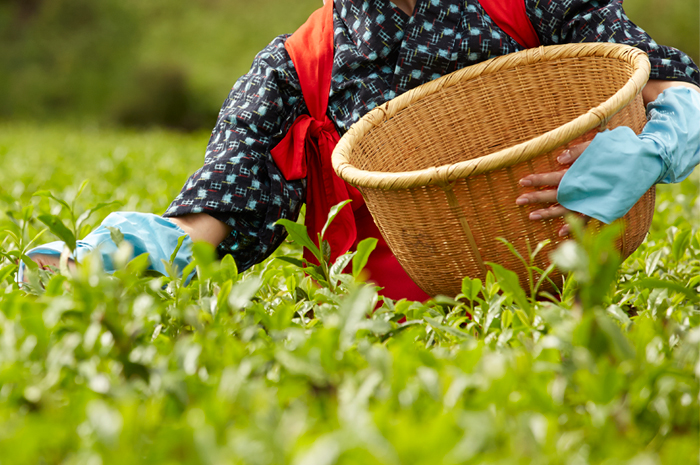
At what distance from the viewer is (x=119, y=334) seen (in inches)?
21.6

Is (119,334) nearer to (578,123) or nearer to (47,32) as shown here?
(578,123)

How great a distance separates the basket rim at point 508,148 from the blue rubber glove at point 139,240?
1.01ft

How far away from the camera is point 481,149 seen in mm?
1453

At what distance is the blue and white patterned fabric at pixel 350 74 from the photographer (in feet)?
3.71

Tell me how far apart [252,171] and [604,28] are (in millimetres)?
714

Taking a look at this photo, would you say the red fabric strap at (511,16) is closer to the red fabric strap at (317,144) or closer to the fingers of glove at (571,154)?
the red fabric strap at (317,144)

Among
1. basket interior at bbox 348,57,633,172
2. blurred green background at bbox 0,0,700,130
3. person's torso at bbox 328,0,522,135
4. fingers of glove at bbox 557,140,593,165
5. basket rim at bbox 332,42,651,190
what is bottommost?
blurred green background at bbox 0,0,700,130

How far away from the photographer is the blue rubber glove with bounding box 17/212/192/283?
0.97 metres

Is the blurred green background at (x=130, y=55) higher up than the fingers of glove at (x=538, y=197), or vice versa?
the fingers of glove at (x=538, y=197)

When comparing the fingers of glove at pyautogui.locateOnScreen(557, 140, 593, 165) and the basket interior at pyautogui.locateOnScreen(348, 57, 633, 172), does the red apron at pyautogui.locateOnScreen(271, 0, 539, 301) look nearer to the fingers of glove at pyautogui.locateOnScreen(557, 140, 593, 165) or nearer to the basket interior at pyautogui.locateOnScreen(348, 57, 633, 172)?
the basket interior at pyautogui.locateOnScreen(348, 57, 633, 172)

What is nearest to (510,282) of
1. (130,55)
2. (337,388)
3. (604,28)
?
(337,388)

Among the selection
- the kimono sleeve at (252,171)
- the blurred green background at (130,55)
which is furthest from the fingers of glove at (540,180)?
the blurred green background at (130,55)

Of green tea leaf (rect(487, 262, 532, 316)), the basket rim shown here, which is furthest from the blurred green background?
green tea leaf (rect(487, 262, 532, 316))

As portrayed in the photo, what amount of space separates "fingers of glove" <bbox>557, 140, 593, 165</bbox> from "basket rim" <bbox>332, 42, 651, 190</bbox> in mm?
37
